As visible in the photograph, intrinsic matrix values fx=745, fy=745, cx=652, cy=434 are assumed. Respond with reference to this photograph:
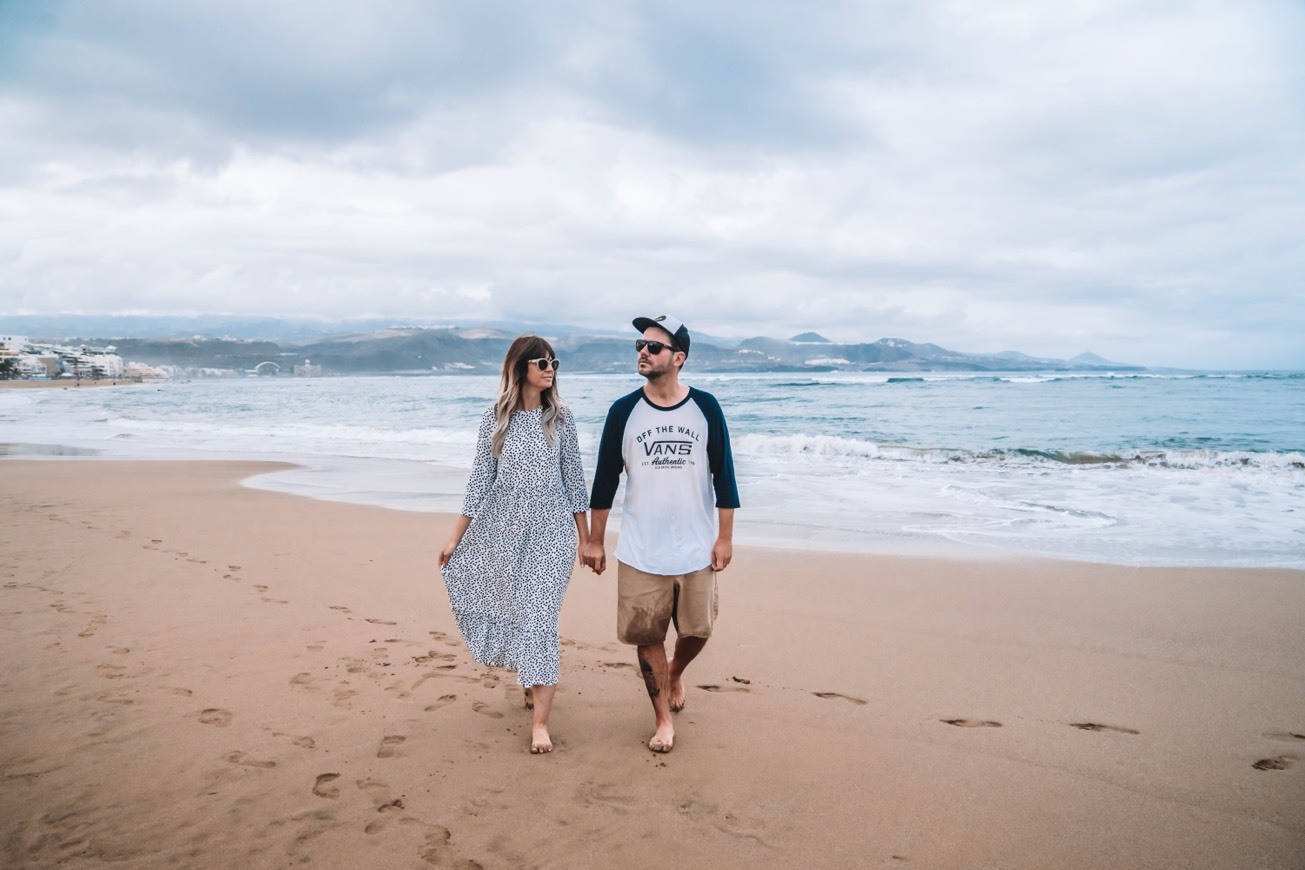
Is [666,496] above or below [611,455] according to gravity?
below

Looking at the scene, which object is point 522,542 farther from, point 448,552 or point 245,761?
point 245,761

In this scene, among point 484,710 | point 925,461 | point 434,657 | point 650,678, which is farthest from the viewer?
point 925,461

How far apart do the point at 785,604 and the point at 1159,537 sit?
5.39 meters

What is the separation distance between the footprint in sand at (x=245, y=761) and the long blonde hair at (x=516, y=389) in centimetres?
171

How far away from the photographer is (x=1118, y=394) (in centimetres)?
4428

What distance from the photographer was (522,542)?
375 cm

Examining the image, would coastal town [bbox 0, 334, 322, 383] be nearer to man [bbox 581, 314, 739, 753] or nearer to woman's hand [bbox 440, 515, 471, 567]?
woman's hand [bbox 440, 515, 471, 567]

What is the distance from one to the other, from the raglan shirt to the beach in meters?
0.97

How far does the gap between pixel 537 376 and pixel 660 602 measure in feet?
4.13

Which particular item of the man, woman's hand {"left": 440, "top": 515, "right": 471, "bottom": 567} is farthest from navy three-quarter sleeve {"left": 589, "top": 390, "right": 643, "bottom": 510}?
woman's hand {"left": 440, "top": 515, "right": 471, "bottom": 567}

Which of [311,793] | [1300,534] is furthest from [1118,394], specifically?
[311,793]

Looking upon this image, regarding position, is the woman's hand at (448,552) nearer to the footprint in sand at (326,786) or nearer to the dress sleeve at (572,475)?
the dress sleeve at (572,475)

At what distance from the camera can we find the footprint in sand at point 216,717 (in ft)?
12.2

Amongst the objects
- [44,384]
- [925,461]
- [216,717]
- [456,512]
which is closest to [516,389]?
[216,717]
